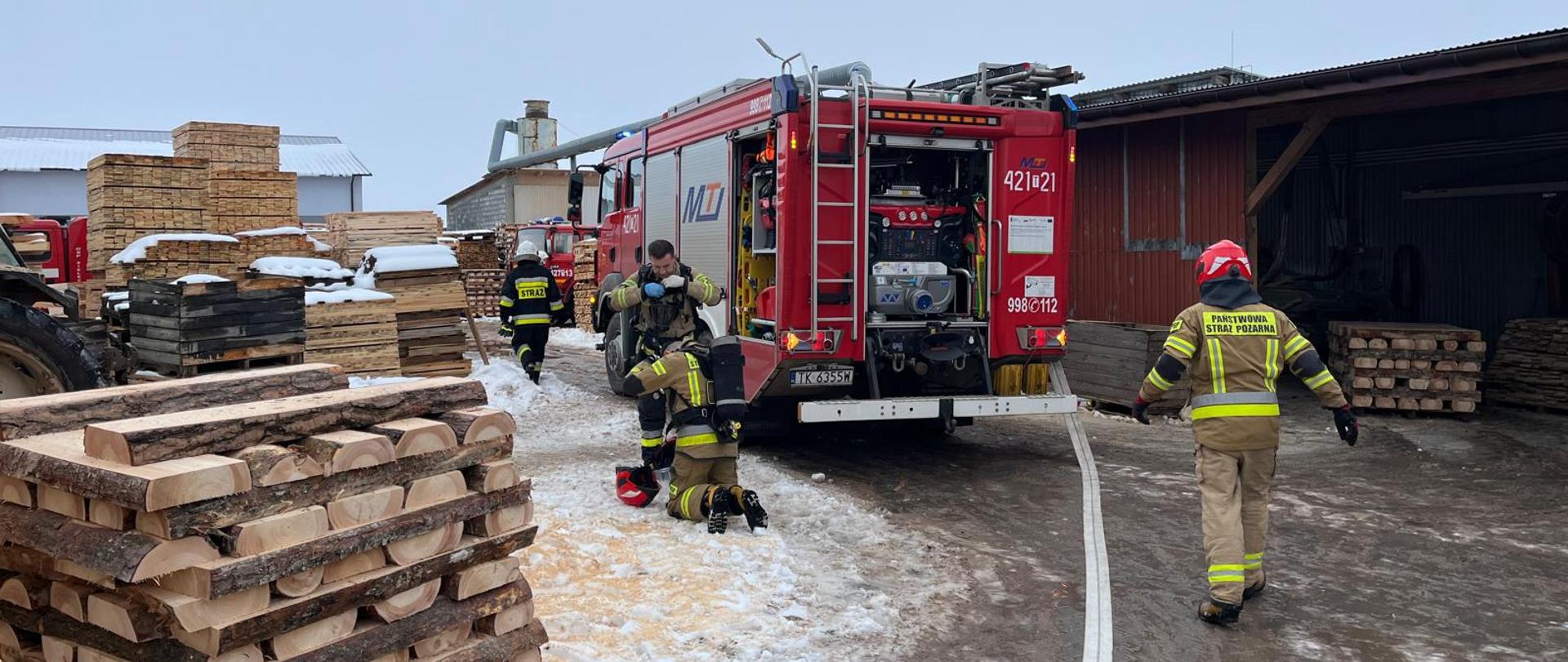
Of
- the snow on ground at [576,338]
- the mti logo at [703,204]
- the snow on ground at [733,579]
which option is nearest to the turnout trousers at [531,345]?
the mti logo at [703,204]

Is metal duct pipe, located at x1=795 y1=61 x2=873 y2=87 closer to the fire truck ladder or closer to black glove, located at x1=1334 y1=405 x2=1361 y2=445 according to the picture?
the fire truck ladder

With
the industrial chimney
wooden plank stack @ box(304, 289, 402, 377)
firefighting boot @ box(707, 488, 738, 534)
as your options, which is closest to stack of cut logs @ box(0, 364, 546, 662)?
firefighting boot @ box(707, 488, 738, 534)

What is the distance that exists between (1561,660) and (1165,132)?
939 centimetres

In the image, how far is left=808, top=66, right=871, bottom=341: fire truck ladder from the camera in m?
8.70

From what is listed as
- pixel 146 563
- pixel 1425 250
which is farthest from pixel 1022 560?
pixel 1425 250

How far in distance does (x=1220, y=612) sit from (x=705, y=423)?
3.19 m

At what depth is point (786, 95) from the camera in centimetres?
867

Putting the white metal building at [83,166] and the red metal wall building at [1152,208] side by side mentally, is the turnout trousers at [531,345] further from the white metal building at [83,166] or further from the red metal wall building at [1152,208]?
the white metal building at [83,166]

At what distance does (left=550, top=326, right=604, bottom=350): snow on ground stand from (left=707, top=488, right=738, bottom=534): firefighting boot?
12780 mm

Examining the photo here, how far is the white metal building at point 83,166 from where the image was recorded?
39062 mm

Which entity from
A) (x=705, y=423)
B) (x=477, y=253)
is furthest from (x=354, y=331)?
(x=477, y=253)

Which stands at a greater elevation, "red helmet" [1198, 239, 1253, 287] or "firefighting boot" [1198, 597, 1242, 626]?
"red helmet" [1198, 239, 1253, 287]

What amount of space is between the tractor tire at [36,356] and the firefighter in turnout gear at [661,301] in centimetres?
378

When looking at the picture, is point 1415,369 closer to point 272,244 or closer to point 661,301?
point 661,301
